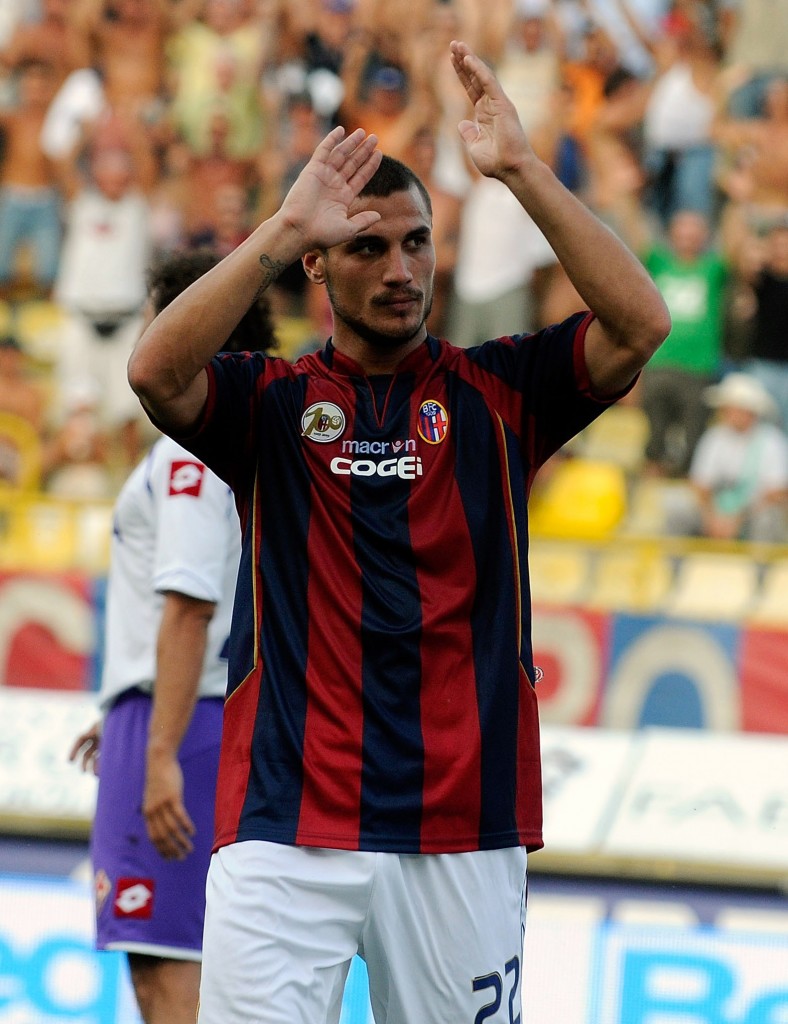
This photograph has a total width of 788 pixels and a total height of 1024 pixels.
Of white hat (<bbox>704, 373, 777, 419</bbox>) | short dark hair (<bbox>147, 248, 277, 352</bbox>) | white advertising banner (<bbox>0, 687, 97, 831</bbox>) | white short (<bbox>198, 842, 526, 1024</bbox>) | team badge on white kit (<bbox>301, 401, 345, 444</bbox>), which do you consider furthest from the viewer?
white hat (<bbox>704, 373, 777, 419</bbox>)

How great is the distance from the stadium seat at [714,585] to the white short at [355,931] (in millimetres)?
5878

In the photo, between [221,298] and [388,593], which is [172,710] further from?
[221,298]

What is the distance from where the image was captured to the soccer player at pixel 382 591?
287cm

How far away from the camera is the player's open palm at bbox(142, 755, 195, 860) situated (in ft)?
12.3

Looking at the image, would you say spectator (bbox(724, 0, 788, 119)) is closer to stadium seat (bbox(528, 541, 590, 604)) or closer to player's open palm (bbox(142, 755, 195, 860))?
stadium seat (bbox(528, 541, 590, 604))

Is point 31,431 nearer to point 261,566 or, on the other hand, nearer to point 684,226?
point 684,226

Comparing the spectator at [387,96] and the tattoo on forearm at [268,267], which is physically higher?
the spectator at [387,96]

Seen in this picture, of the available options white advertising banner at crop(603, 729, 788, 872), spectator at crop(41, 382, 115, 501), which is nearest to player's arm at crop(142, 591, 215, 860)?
white advertising banner at crop(603, 729, 788, 872)

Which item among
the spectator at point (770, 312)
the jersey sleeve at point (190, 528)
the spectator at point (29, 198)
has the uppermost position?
the spectator at point (29, 198)

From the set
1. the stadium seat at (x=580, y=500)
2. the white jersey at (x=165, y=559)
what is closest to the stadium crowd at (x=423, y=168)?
the stadium seat at (x=580, y=500)

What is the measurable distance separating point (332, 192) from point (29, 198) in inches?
404

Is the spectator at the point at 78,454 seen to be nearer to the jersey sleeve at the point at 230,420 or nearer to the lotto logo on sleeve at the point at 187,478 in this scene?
the lotto logo on sleeve at the point at 187,478

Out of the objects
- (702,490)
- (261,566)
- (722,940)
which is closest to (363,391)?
(261,566)

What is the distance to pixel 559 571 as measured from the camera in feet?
29.3
